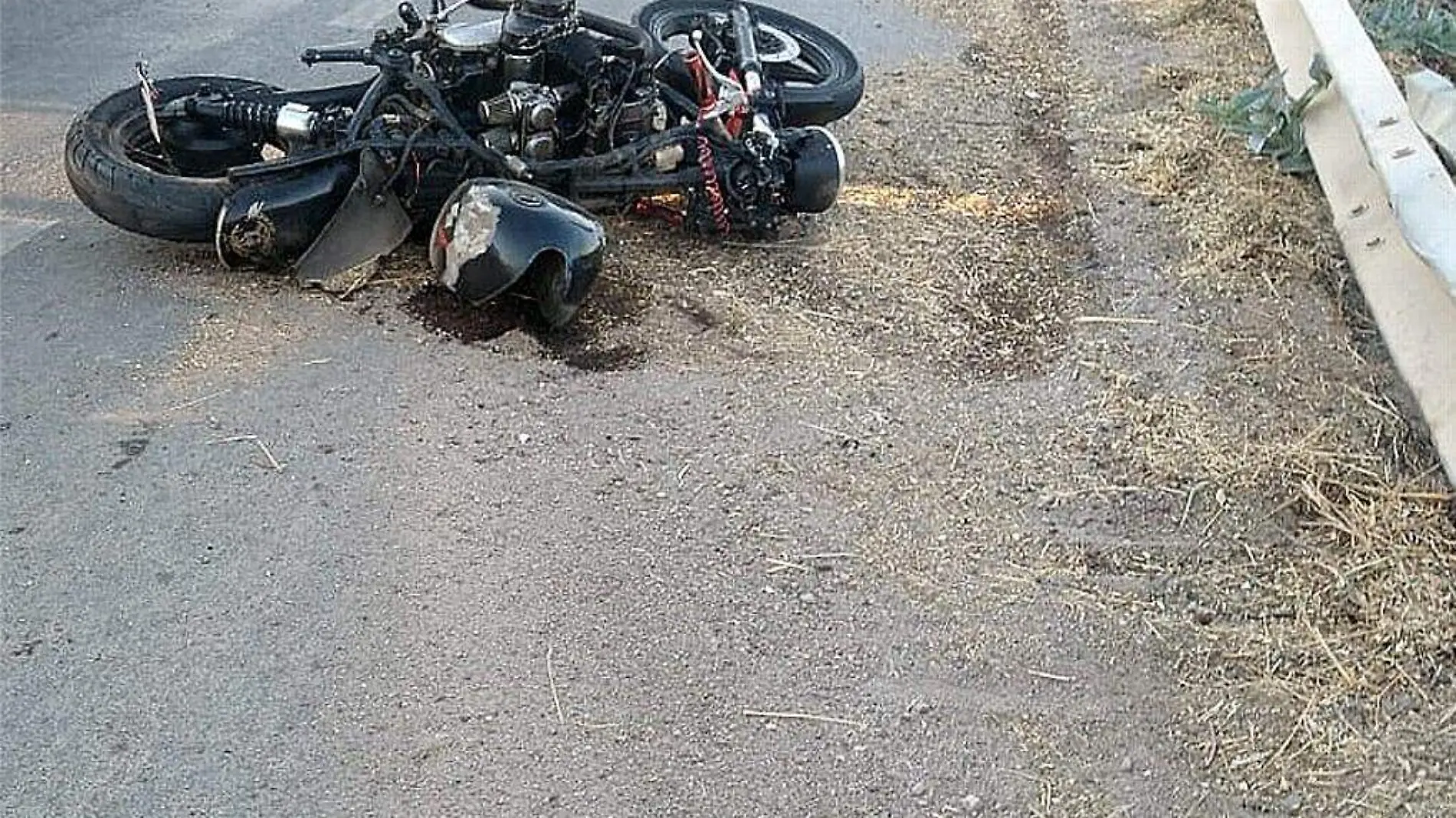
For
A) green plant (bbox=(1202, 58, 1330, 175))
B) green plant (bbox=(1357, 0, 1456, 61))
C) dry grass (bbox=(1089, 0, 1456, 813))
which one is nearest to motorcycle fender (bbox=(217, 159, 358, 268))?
dry grass (bbox=(1089, 0, 1456, 813))

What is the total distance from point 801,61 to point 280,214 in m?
2.37

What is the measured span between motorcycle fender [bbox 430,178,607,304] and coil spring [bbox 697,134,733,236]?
1.86 feet

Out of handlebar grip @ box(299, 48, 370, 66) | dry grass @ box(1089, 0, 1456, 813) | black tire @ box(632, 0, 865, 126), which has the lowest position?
dry grass @ box(1089, 0, 1456, 813)

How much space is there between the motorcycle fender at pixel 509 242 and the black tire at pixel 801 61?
1323 millimetres

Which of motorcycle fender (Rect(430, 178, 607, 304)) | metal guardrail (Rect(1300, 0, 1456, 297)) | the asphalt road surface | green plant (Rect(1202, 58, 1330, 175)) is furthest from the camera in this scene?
green plant (Rect(1202, 58, 1330, 175))

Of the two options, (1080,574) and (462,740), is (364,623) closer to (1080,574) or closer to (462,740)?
(462,740)

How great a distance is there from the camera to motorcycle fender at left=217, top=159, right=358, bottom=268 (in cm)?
477

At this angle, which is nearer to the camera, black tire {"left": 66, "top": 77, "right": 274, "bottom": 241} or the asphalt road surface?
the asphalt road surface

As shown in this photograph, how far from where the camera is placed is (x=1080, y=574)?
3.81 metres

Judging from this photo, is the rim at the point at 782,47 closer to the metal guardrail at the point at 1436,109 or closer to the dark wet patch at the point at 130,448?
the metal guardrail at the point at 1436,109

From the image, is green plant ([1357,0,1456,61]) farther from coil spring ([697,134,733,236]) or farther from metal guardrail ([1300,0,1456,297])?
coil spring ([697,134,733,236])

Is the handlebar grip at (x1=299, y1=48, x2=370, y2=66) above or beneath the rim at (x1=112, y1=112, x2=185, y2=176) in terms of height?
above

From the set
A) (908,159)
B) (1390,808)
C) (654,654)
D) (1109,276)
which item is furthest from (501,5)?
(1390,808)

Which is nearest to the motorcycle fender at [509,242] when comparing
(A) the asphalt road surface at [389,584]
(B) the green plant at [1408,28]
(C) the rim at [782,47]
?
(A) the asphalt road surface at [389,584]
